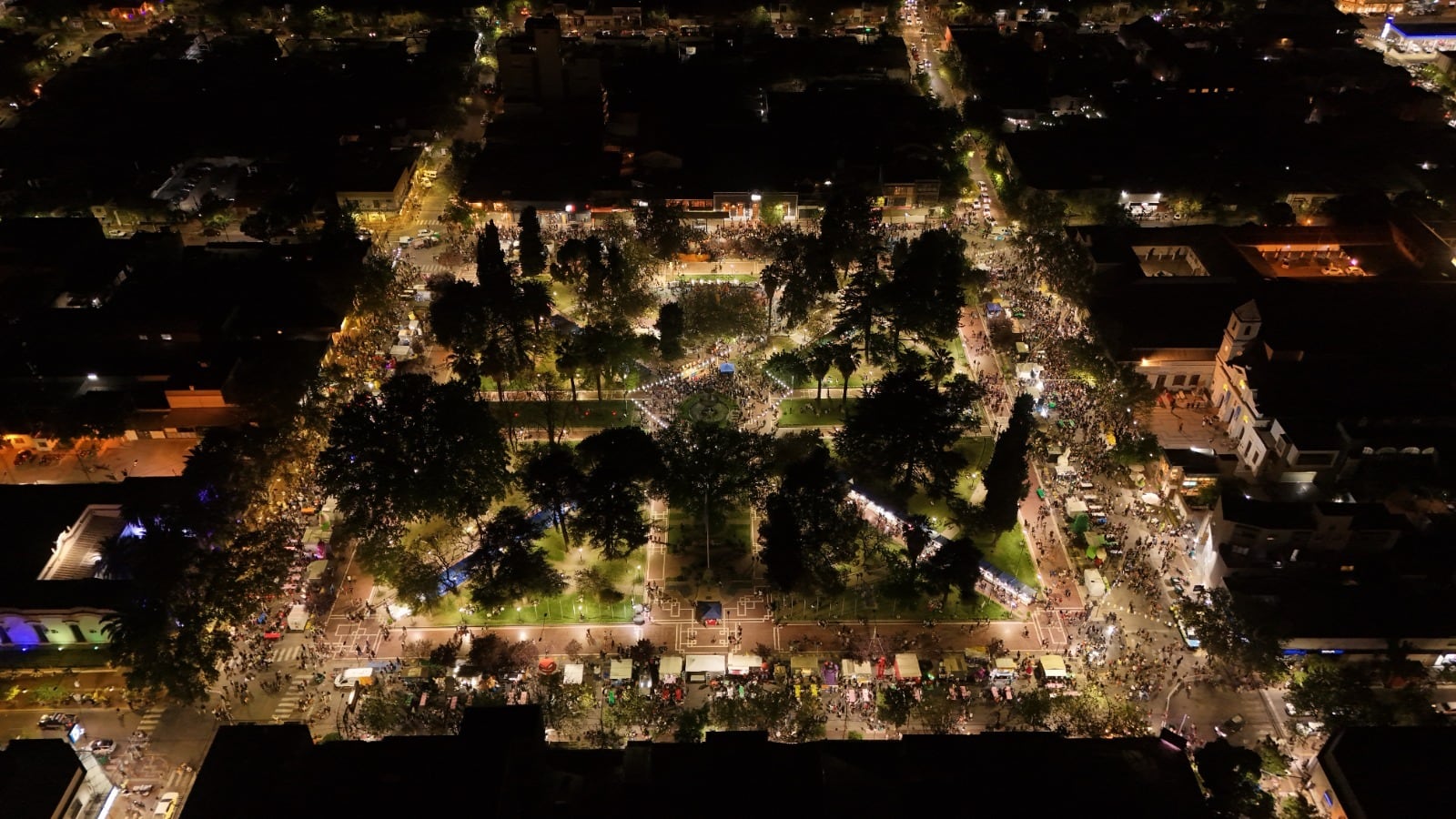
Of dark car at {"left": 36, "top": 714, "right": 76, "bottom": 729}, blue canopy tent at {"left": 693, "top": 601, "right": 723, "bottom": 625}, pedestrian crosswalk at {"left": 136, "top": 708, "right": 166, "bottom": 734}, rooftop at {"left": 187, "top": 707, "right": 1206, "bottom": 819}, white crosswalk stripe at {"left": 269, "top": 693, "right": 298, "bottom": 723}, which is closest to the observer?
rooftop at {"left": 187, "top": 707, "right": 1206, "bottom": 819}

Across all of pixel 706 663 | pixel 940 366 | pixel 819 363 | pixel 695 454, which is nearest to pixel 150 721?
pixel 706 663

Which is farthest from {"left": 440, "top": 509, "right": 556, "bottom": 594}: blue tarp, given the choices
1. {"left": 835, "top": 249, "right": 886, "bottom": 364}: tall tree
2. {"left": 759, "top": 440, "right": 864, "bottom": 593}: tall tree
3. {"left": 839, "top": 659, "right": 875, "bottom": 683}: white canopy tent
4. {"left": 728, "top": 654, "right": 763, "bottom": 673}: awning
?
{"left": 835, "top": 249, "right": 886, "bottom": 364}: tall tree

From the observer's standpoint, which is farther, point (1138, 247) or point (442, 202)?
point (442, 202)

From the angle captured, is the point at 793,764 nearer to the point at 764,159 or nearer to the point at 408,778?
the point at 408,778

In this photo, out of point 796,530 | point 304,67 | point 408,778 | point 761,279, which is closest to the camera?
point 408,778

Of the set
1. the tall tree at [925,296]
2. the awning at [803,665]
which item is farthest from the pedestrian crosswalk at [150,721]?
the tall tree at [925,296]

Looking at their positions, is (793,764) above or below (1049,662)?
above

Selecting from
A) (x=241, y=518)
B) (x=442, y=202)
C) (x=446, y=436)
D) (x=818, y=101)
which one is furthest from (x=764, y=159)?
(x=241, y=518)

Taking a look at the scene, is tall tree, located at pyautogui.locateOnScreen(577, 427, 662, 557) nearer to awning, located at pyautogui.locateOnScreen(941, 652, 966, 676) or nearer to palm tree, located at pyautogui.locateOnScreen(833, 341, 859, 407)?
palm tree, located at pyautogui.locateOnScreen(833, 341, 859, 407)
